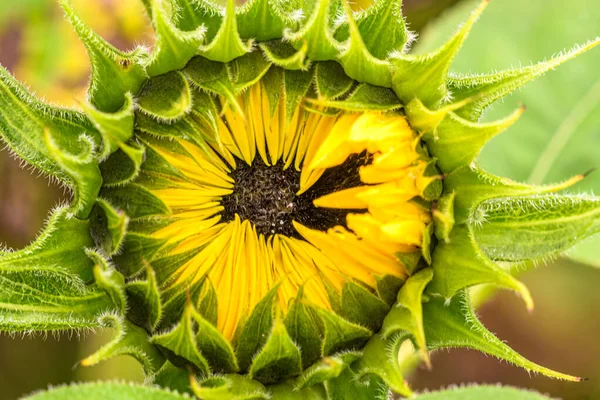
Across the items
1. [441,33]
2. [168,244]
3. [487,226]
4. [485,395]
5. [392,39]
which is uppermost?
[441,33]

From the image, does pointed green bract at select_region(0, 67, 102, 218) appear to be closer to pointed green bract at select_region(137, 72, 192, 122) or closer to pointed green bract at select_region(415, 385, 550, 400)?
pointed green bract at select_region(137, 72, 192, 122)

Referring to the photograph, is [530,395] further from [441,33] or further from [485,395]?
[441,33]

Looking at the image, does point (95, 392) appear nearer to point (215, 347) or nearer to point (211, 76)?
point (215, 347)

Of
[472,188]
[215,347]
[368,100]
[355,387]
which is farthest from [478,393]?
[368,100]

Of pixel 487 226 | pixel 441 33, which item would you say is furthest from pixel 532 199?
pixel 441 33

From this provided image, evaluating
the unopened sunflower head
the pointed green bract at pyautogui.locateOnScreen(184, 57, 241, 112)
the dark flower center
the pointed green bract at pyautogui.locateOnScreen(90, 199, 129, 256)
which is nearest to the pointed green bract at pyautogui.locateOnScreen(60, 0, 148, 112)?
the unopened sunflower head
